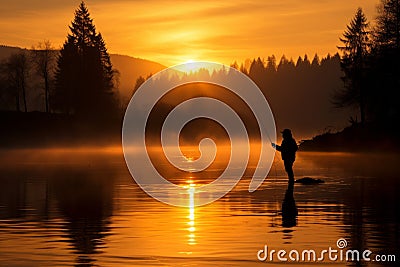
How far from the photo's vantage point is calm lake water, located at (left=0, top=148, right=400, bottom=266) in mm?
14547

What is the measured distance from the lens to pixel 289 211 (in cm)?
2212

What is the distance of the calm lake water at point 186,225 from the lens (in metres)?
14.5

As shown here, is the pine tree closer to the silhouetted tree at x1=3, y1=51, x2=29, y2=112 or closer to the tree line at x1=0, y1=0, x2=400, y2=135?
the tree line at x1=0, y1=0, x2=400, y2=135

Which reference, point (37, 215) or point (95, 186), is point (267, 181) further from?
point (37, 215)

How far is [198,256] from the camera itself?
1441 cm

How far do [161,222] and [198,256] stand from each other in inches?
214

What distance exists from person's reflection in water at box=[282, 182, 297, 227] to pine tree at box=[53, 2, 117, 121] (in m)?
93.6

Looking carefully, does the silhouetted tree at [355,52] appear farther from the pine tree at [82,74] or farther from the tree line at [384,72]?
the pine tree at [82,74]

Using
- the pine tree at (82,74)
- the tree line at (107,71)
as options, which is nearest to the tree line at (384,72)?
the tree line at (107,71)

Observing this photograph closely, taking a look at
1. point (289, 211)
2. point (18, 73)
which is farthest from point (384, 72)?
point (18, 73)

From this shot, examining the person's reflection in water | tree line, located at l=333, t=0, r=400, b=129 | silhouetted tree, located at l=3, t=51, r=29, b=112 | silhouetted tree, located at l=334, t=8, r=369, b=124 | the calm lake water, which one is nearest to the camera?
the calm lake water

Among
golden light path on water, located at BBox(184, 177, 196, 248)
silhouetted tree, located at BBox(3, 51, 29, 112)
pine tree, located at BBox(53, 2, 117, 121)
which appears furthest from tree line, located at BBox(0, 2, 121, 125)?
golden light path on water, located at BBox(184, 177, 196, 248)

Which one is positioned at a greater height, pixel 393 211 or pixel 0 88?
pixel 0 88

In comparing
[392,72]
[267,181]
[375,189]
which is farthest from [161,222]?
[392,72]
